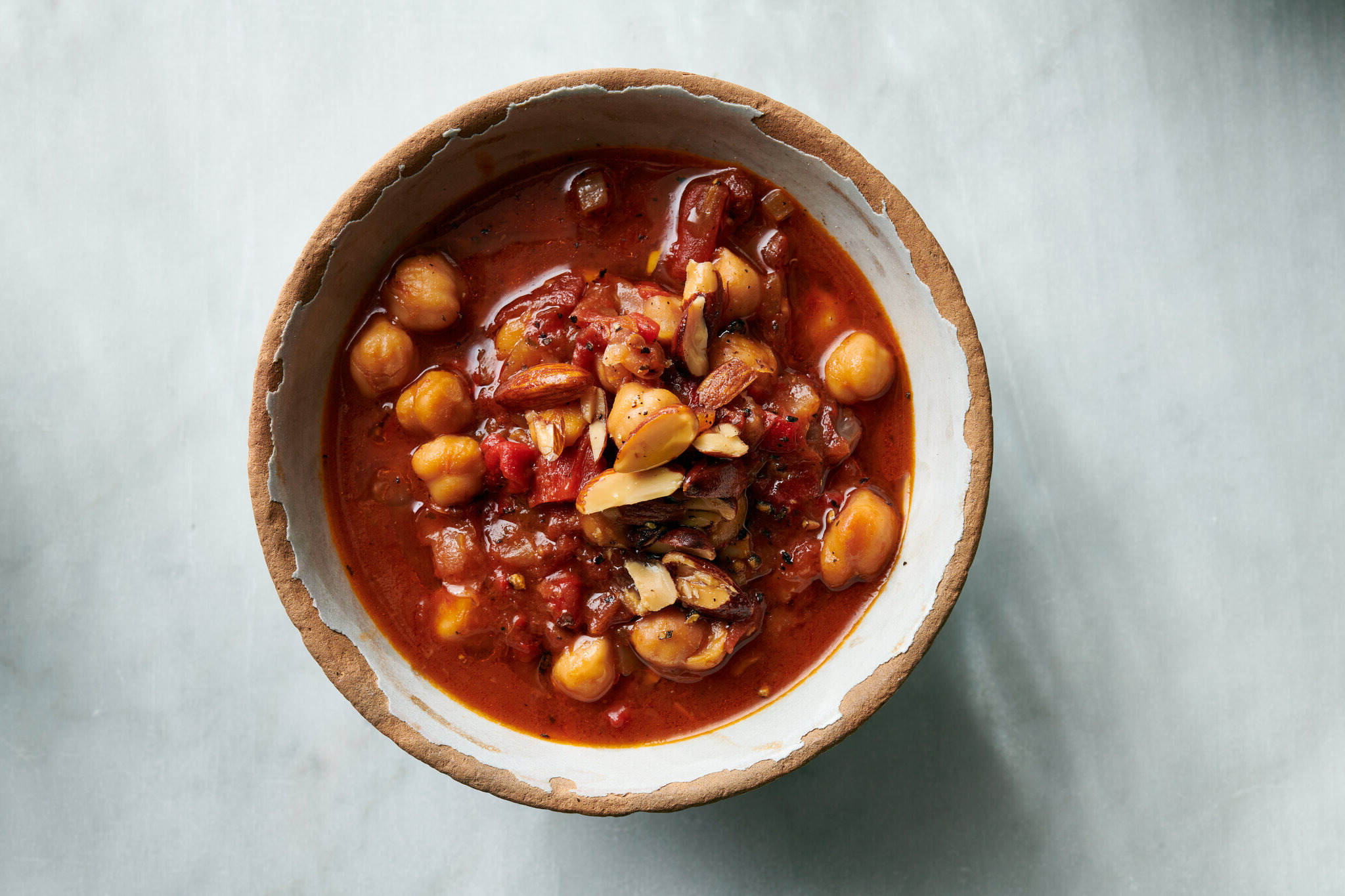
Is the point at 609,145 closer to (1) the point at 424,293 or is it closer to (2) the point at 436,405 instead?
(1) the point at 424,293

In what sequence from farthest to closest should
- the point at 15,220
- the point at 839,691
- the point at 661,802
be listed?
the point at 15,220 → the point at 839,691 → the point at 661,802

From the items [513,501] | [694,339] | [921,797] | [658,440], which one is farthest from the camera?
[921,797]

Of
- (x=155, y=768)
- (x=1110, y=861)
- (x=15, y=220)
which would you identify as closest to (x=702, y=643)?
(x=1110, y=861)

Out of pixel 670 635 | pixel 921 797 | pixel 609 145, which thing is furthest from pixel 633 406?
pixel 921 797

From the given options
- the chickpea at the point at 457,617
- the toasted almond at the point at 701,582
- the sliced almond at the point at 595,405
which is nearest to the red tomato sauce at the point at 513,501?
the chickpea at the point at 457,617

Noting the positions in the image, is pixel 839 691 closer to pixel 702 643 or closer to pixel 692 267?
pixel 702 643

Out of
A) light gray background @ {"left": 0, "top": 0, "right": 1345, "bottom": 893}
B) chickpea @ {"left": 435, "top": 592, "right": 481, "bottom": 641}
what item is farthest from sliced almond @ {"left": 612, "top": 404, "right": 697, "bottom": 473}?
light gray background @ {"left": 0, "top": 0, "right": 1345, "bottom": 893}

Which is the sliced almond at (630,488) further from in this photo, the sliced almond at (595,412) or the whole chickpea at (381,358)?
the whole chickpea at (381,358)
